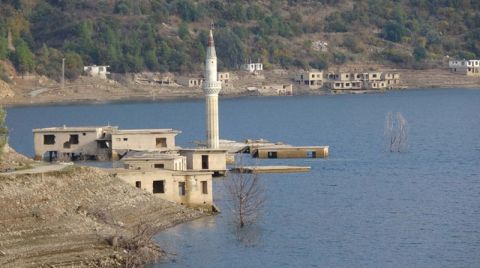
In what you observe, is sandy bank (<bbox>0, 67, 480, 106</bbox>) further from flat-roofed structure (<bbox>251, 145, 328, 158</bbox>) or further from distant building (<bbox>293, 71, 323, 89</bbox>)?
flat-roofed structure (<bbox>251, 145, 328, 158</bbox>)

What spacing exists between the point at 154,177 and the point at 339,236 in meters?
5.81

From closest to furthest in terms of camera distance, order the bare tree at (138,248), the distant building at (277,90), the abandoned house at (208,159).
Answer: the bare tree at (138,248)
the abandoned house at (208,159)
the distant building at (277,90)

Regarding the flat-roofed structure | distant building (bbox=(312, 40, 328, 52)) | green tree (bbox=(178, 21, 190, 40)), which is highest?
green tree (bbox=(178, 21, 190, 40))

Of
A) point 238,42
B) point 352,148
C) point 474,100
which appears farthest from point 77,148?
point 238,42

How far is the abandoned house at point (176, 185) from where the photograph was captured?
44125 mm

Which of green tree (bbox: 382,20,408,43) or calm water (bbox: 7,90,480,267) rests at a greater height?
green tree (bbox: 382,20,408,43)

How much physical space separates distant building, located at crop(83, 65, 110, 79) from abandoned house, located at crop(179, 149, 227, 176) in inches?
3563

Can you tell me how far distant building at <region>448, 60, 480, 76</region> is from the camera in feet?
549

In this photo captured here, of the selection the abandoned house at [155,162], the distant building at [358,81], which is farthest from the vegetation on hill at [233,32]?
the abandoned house at [155,162]

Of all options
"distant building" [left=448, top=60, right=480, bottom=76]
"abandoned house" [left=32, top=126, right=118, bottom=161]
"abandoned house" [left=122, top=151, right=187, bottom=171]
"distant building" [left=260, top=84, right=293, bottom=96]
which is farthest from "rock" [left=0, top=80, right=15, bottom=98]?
"abandoned house" [left=122, top=151, right=187, bottom=171]

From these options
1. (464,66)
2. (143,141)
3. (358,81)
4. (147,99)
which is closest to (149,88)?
(147,99)

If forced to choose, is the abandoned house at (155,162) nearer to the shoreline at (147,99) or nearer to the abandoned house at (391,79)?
the shoreline at (147,99)

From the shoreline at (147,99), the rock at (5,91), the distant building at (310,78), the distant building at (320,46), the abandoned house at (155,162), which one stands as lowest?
the shoreline at (147,99)

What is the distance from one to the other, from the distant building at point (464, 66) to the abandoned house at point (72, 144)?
108352 mm
